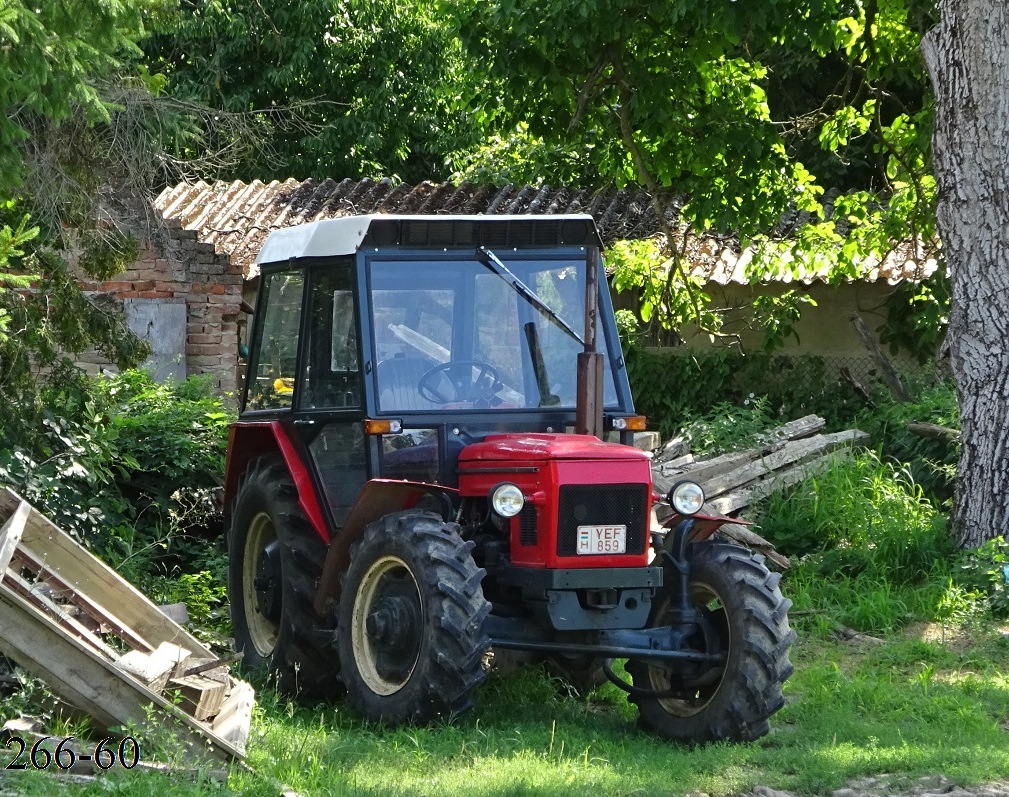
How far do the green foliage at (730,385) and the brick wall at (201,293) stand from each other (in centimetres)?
433

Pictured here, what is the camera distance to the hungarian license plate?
595 cm

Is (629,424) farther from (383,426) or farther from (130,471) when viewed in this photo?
(130,471)

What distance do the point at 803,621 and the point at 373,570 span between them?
3.63 metres

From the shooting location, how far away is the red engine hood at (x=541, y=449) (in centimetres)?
600

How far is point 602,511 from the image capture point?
19.7 feet

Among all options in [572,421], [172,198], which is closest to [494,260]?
[572,421]

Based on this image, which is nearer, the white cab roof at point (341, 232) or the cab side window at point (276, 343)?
the white cab roof at point (341, 232)

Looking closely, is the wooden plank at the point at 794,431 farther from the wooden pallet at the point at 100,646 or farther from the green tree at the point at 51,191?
the wooden pallet at the point at 100,646

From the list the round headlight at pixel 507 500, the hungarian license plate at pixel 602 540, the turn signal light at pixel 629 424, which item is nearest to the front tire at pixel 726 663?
the hungarian license plate at pixel 602 540

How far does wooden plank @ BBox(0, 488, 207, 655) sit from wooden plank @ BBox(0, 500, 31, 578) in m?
0.13

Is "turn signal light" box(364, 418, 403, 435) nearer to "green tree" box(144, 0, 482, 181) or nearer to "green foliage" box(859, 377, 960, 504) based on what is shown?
"green foliage" box(859, 377, 960, 504)

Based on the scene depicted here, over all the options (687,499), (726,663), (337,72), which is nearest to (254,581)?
(687,499)

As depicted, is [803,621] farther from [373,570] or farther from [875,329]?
[875,329]

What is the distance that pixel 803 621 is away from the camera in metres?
8.63
